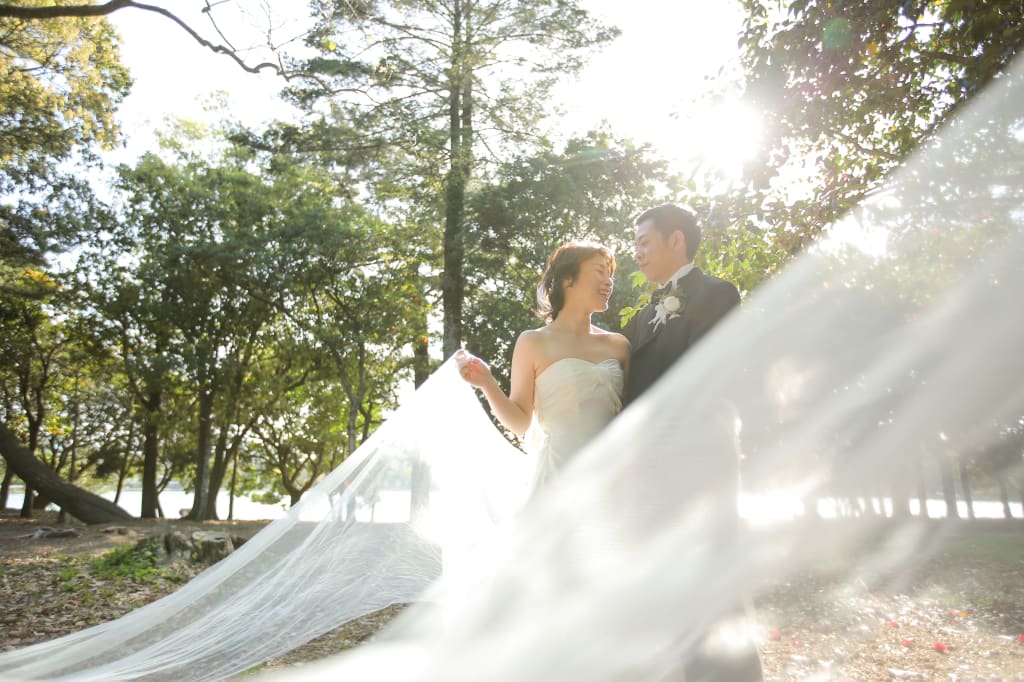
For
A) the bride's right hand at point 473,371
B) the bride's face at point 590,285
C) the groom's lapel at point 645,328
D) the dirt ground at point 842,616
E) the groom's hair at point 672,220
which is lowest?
the dirt ground at point 842,616

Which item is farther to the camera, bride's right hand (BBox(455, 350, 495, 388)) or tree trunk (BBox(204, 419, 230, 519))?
tree trunk (BBox(204, 419, 230, 519))

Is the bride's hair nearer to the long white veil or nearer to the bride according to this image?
the bride

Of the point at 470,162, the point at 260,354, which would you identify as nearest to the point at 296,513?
the point at 470,162

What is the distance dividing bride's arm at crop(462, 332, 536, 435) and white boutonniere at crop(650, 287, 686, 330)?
0.55 metres

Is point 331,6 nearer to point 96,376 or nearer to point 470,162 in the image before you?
point 470,162

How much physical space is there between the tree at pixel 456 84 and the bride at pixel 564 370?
10.5 metres

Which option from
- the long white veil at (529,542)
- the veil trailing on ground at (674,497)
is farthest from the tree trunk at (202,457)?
the long white veil at (529,542)

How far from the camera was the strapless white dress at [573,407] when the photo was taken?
3.04 metres

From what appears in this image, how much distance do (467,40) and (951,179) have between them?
1082cm

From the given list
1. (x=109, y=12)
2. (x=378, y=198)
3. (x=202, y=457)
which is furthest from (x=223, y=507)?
(x=109, y=12)

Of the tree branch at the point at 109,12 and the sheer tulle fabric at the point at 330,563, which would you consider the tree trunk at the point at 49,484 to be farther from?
the sheer tulle fabric at the point at 330,563

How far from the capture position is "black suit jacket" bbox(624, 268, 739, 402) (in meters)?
2.90

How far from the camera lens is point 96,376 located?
81.9ft

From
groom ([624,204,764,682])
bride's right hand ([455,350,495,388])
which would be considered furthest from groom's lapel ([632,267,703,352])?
bride's right hand ([455,350,495,388])
